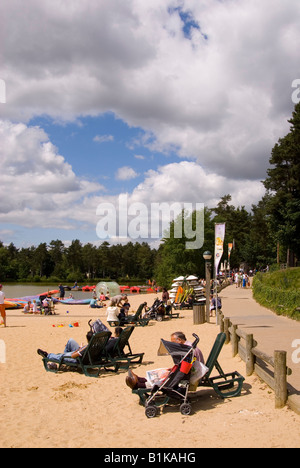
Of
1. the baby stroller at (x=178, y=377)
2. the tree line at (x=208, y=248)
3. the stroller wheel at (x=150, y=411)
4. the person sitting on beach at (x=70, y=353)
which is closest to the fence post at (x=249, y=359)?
the baby stroller at (x=178, y=377)

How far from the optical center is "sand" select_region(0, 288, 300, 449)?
4914mm

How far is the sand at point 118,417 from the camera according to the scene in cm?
491

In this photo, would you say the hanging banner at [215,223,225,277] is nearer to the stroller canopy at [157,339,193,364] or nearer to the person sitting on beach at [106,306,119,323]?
the person sitting on beach at [106,306,119,323]

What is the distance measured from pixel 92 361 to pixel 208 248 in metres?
56.1

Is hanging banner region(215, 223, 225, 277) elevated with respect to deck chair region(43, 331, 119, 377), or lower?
elevated

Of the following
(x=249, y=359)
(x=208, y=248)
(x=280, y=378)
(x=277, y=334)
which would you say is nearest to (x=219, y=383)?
(x=249, y=359)

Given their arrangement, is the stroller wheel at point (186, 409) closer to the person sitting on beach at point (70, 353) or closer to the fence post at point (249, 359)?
the fence post at point (249, 359)

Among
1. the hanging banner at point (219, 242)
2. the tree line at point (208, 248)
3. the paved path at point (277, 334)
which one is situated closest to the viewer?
the paved path at point (277, 334)

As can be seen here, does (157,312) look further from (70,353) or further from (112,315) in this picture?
(70,353)

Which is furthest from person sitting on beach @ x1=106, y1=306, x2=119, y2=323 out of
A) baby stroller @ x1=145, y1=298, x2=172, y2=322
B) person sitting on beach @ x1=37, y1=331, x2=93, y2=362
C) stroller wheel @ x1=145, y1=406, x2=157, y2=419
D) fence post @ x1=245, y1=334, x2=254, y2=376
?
stroller wheel @ x1=145, y1=406, x2=157, y2=419

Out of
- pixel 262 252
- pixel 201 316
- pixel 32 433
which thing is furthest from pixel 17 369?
pixel 262 252

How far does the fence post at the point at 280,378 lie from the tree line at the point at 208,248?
122ft

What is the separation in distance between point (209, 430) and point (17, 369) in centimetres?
532

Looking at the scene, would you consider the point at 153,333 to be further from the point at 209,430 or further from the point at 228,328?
the point at 209,430
